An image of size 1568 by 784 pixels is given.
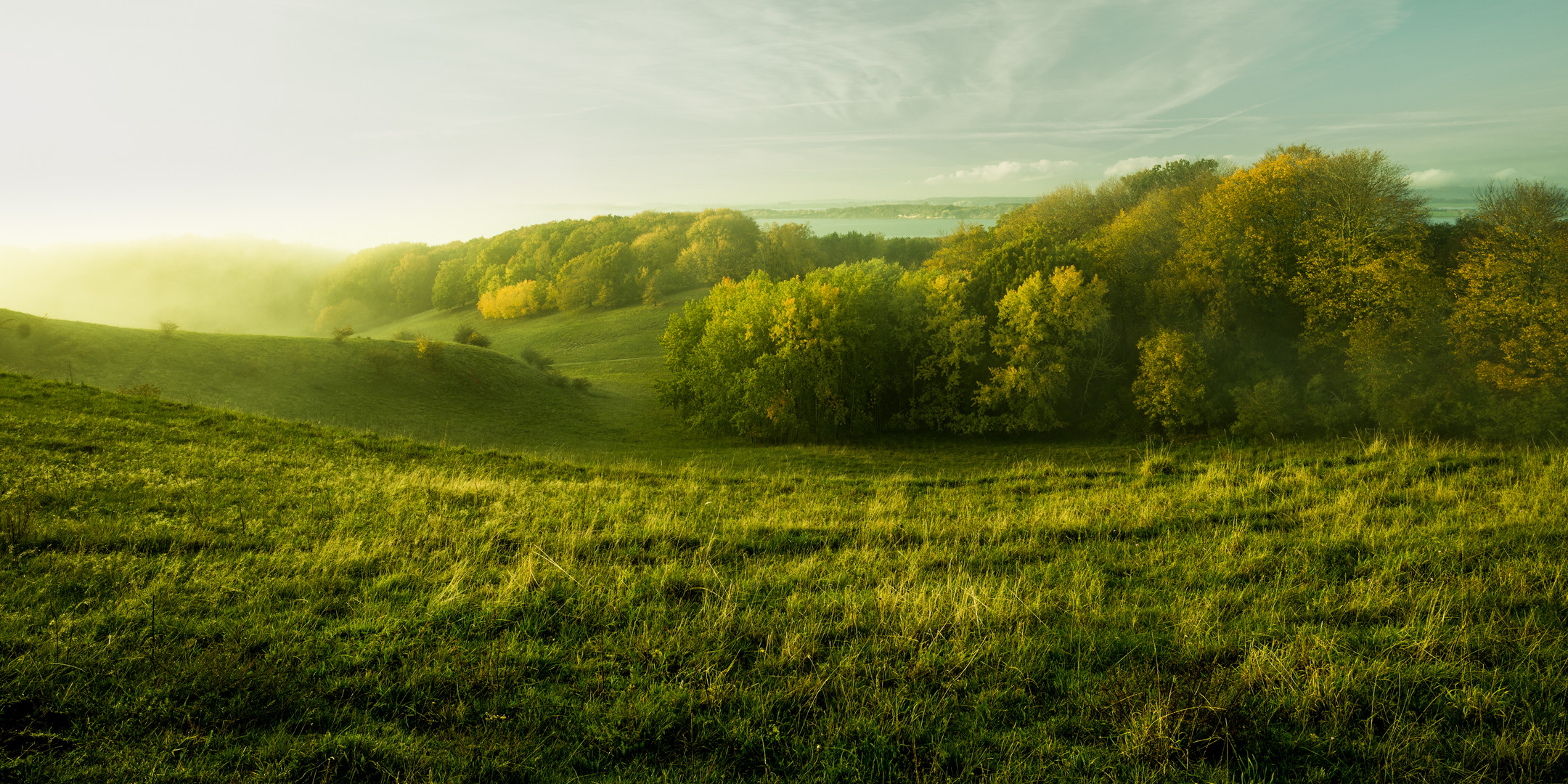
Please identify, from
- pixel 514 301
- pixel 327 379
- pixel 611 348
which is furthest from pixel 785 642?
pixel 514 301

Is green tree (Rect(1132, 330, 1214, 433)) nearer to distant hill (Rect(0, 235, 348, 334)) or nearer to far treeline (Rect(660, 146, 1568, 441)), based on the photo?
far treeline (Rect(660, 146, 1568, 441))

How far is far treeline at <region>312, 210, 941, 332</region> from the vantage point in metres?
86.2

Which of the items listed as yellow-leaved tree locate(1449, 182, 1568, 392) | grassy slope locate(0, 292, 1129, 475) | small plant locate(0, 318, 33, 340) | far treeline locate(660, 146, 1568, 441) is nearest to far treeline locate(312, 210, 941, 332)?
far treeline locate(660, 146, 1568, 441)

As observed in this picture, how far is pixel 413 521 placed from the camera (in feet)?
30.3

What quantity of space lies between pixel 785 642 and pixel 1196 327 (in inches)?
1781

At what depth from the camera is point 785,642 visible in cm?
500

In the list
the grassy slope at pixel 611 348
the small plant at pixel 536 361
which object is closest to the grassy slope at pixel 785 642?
the grassy slope at pixel 611 348

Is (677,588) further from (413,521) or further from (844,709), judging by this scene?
(413,521)

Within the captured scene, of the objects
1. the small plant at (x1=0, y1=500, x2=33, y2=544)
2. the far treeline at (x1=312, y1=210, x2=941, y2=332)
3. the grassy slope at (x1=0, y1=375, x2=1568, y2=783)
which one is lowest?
the grassy slope at (x1=0, y1=375, x2=1568, y2=783)

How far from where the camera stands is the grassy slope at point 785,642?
3725mm

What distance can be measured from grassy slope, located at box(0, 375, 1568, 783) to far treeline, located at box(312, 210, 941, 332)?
6760cm

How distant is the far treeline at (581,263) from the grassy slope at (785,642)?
222 feet

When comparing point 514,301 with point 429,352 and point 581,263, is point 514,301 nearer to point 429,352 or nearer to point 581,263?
point 581,263

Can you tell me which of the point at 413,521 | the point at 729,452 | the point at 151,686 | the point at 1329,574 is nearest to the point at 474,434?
the point at 729,452
